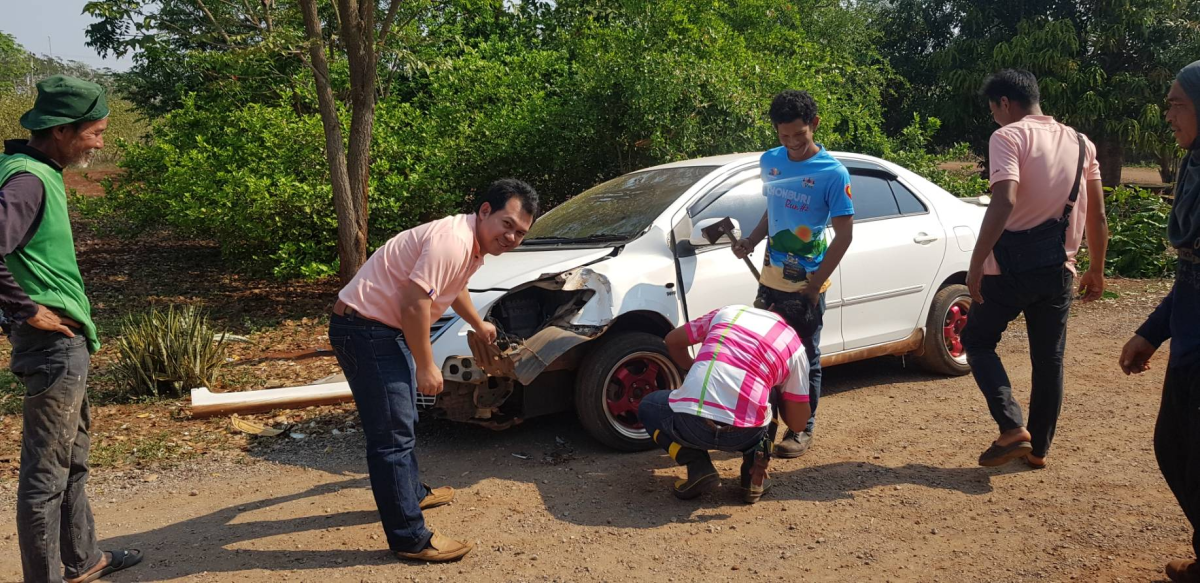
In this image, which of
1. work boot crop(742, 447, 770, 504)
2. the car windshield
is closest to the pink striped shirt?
work boot crop(742, 447, 770, 504)

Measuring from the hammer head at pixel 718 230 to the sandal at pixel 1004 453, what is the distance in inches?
68.4

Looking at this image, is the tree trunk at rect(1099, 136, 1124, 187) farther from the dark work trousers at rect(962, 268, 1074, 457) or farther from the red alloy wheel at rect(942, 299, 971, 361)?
the dark work trousers at rect(962, 268, 1074, 457)

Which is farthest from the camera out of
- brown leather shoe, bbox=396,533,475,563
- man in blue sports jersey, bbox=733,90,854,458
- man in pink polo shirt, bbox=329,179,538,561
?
man in blue sports jersey, bbox=733,90,854,458

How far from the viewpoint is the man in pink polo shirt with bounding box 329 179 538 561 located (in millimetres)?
3881

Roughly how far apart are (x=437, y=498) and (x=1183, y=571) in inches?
125

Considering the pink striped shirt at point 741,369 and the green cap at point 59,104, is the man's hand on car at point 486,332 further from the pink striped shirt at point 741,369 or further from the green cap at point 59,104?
the green cap at point 59,104

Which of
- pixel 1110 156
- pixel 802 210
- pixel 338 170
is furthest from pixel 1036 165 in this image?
pixel 1110 156

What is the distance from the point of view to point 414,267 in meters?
3.75

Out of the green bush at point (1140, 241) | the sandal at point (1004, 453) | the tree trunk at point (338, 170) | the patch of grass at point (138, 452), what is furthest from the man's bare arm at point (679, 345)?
the green bush at point (1140, 241)

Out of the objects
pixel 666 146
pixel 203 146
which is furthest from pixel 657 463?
pixel 203 146

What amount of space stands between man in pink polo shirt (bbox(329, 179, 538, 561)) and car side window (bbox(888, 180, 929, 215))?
11.2 ft

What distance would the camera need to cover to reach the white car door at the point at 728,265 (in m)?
5.46

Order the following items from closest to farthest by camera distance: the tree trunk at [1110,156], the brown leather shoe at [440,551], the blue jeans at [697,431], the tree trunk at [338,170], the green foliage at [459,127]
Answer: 1. the brown leather shoe at [440,551]
2. the blue jeans at [697,431]
3. the tree trunk at [338,170]
4. the green foliage at [459,127]
5. the tree trunk at [1110,156]

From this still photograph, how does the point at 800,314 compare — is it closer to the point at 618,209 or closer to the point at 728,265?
the point at 728,265
